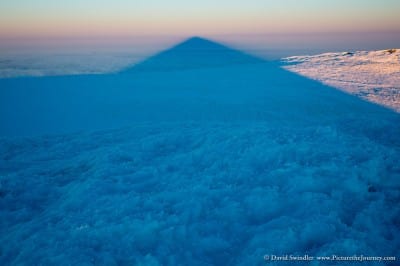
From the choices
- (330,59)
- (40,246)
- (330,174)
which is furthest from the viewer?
(330,59)

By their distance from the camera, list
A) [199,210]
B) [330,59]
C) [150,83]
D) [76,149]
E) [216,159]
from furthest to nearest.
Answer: [330,59], [150,83], [76,149], [216,159], [199,210]

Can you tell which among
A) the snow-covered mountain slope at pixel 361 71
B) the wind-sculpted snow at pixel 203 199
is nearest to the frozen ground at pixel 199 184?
the wind-sculpted snow at pixel 203 199

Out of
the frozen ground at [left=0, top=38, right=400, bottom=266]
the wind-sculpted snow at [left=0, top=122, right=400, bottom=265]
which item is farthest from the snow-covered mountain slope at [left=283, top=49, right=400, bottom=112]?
the wind-sculpted snow at [left=0, top=122, right=400, bottom=265]

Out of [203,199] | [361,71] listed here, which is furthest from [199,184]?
[361,71]

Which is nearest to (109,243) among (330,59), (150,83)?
(150,83)

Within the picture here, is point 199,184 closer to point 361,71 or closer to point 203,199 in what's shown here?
point 203,199

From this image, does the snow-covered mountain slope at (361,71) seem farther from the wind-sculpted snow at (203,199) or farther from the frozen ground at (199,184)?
the wind-sculpted snow at (203,199)

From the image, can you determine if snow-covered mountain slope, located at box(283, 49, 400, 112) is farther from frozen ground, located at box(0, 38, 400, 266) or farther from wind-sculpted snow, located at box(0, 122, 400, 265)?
wind-sculpted snow, located at box(0, 122, 400, 265)

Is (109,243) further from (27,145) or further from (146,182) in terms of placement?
(27,145)

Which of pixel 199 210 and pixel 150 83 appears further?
pixel 150 83
